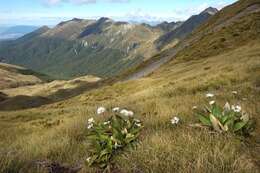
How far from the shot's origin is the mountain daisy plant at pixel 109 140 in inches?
266

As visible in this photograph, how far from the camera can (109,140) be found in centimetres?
696

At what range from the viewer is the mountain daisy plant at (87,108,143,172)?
6762 millimetres

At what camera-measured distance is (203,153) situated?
6.20 m

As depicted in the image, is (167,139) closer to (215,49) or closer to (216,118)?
(216,118)

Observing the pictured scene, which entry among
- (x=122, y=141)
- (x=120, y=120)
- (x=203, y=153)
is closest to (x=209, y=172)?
(x=203, y=153)

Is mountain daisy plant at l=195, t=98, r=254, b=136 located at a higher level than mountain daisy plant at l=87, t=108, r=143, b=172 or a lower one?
higher

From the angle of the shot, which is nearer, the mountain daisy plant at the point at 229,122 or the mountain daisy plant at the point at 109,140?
the mountain daisy plant at the point at 109,140

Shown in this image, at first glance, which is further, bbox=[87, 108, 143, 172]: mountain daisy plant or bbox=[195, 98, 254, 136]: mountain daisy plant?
bbox=[195, 98, 254, 136]: mountain daisy plant

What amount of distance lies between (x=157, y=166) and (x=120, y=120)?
6.21ft

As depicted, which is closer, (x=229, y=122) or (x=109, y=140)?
(x=109, y=140)

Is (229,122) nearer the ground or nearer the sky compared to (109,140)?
nearer the sky

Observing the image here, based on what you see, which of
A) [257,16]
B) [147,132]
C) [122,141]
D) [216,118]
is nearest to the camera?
[122,141]

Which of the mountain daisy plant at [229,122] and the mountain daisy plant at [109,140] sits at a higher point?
the mountain daisy plant at [229,122]

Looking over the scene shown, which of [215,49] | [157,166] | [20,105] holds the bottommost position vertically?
[20,105]
